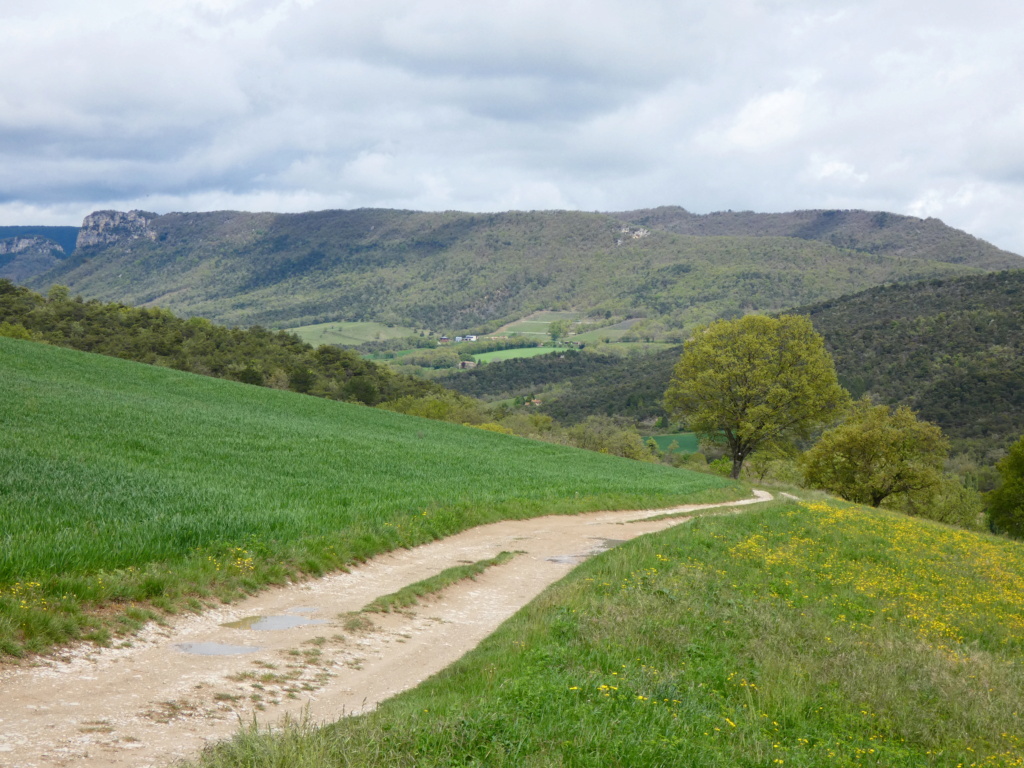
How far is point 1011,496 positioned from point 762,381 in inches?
846

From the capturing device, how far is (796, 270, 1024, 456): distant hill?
8762 centimetres

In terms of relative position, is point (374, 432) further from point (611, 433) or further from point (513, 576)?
point (611, 433)

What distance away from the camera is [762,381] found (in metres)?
45.2

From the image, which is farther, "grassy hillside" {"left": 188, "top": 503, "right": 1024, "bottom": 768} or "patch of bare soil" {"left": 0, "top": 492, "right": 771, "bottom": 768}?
"grassy hillside" {"left": 188, "top": 503, "right": 1024, "bottom": 768}

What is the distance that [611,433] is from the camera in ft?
285

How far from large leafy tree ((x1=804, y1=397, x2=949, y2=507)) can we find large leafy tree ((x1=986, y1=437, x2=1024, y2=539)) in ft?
28.4

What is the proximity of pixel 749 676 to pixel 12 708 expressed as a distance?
24.2 feet

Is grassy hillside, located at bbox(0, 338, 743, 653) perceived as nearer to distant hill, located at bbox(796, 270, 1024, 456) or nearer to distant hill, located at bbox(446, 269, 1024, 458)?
distant hill, located at bbox(796, 270, 1024, 456)

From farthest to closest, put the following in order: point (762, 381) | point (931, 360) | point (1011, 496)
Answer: point (931, 360) → point (1011, 496) → point (762, 381)

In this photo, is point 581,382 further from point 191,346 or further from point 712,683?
point 712,683

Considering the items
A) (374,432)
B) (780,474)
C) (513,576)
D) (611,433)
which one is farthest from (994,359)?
(513,576)

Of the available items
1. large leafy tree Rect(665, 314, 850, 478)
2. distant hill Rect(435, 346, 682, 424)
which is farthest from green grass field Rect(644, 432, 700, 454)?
large leafy tree Rect(665, 314, 850, 478)

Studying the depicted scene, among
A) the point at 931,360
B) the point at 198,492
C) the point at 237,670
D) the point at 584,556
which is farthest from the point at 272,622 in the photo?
the point at 931,360

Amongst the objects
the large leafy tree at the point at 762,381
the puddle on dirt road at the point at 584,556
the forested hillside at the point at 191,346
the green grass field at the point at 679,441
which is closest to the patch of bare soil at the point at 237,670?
the puddle on dirt road at the point at 584,556
